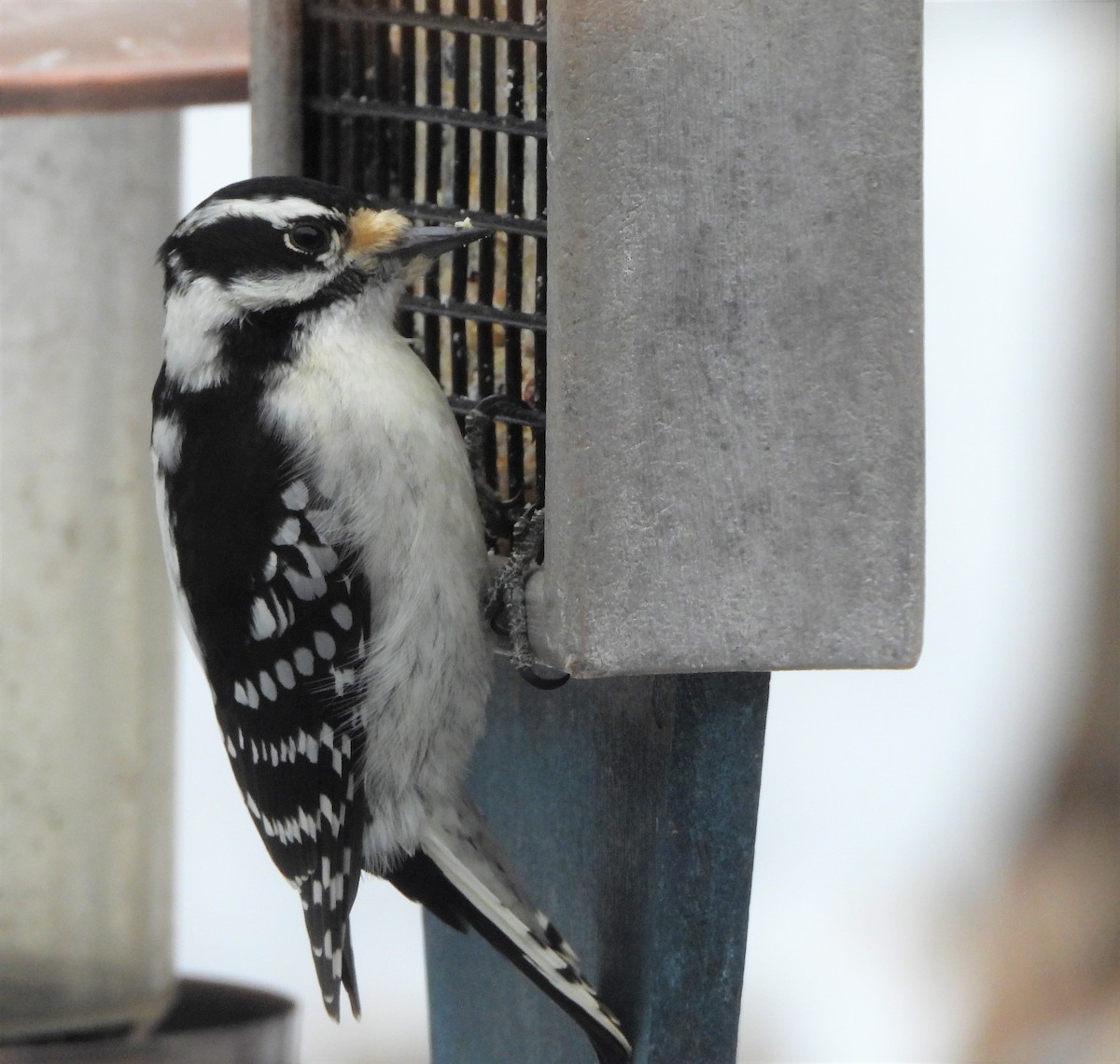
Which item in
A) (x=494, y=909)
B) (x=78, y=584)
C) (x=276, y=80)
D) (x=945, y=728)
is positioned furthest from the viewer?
(x=945, y=728)

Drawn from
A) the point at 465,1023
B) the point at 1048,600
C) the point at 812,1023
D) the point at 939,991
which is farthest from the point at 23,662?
the point at 1048,600

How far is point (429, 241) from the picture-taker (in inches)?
79.9

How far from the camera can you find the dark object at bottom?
7.04 feet

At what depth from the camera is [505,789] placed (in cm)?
232

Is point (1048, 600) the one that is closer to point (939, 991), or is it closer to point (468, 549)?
point (939, 991)

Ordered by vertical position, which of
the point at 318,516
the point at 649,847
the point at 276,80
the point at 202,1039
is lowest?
the point at 202,1039

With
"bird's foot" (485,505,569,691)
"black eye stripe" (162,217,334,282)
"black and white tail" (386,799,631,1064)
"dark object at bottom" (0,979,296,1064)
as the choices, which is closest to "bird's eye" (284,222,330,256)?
"black eye stripe" (162,217,334,282)

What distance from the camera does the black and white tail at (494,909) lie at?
6.46ft

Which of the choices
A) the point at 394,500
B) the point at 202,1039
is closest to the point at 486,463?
the point at 394,500

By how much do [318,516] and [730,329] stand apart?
22.6 inches

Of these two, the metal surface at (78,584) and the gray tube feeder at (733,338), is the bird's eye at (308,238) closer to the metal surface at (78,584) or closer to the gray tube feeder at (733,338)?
the metal surface at (78,584)

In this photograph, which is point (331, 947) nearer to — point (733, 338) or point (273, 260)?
point (273, 260)

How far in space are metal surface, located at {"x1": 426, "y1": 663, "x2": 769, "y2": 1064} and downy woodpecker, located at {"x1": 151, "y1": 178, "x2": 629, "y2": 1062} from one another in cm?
7

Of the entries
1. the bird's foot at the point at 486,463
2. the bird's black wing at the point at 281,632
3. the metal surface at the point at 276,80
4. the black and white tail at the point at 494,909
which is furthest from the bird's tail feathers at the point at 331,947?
the metal surface at the point at 276,80
